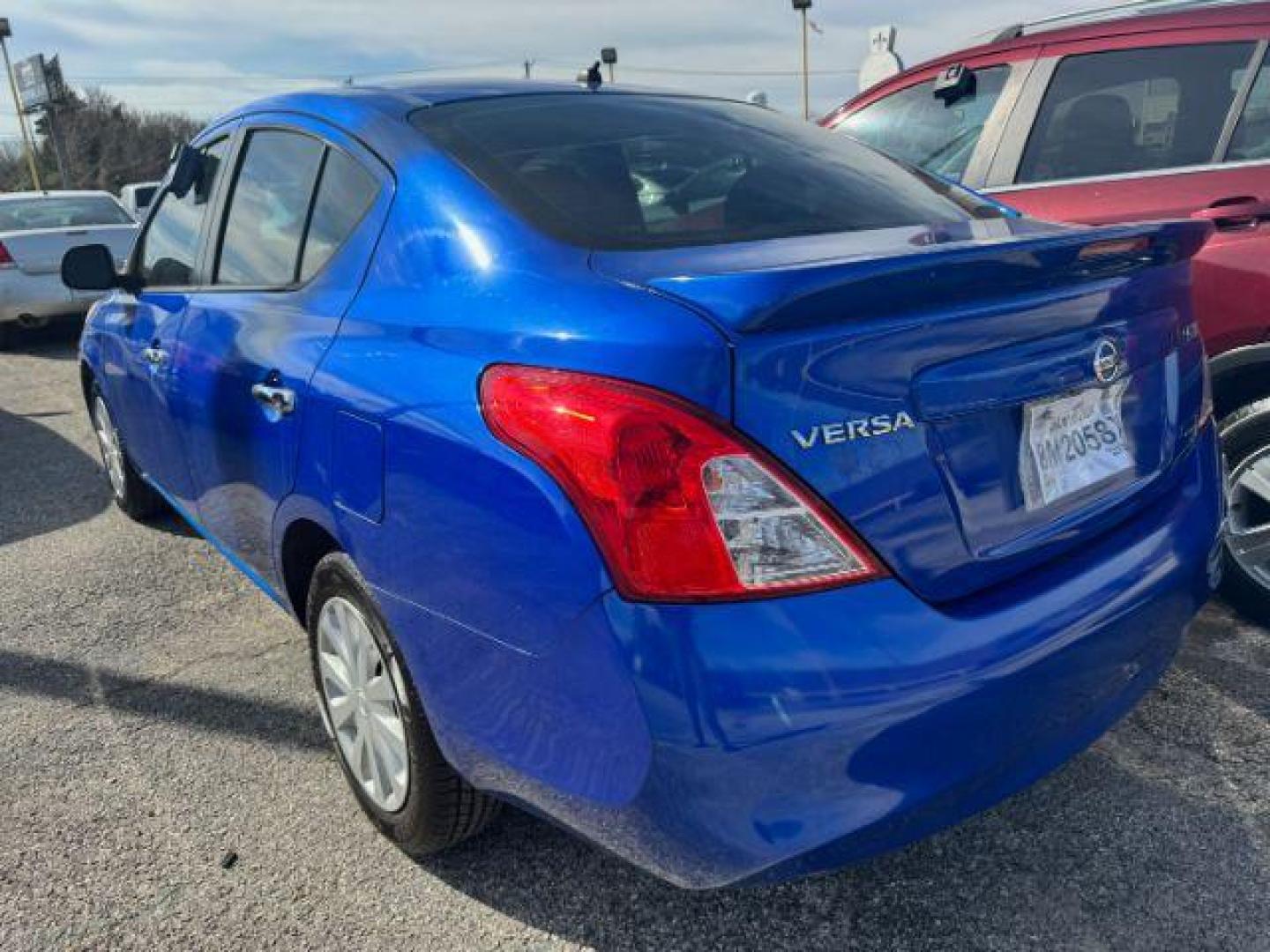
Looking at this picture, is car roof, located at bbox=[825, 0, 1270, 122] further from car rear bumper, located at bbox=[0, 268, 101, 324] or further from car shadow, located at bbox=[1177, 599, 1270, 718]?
car rear bumper, located at bbox=[0, 268, 101, 324]

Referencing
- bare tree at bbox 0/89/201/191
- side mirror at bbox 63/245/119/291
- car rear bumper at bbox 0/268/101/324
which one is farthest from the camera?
bare tree at bbox 0/89/201/191

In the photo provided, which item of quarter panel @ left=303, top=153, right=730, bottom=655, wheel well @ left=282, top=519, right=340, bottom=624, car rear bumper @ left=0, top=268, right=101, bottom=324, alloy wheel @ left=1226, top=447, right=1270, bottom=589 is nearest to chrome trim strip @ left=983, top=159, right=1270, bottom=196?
alloy wheel @ left=1226, top=447, right=1270, bottom=589

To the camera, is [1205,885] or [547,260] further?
[1205,885]

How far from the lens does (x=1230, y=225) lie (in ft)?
9.97

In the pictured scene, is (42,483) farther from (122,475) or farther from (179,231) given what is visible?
(179,231)

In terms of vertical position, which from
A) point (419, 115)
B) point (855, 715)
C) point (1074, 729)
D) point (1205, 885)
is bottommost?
point (1205, 885)

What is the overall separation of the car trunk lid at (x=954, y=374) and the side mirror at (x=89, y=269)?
2.32 meters

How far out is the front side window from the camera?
306cm

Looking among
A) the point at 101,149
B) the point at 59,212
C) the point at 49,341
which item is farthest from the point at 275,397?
the point at 101,149

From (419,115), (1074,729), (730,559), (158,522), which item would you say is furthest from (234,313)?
(158,522)

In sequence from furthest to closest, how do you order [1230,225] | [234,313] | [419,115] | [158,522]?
[158,522]
[1230,225]
[234,313]
[419,115]

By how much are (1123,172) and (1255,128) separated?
0.37m

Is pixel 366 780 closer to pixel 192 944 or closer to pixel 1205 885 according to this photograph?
pixel 192 944

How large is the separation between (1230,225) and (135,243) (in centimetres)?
347
